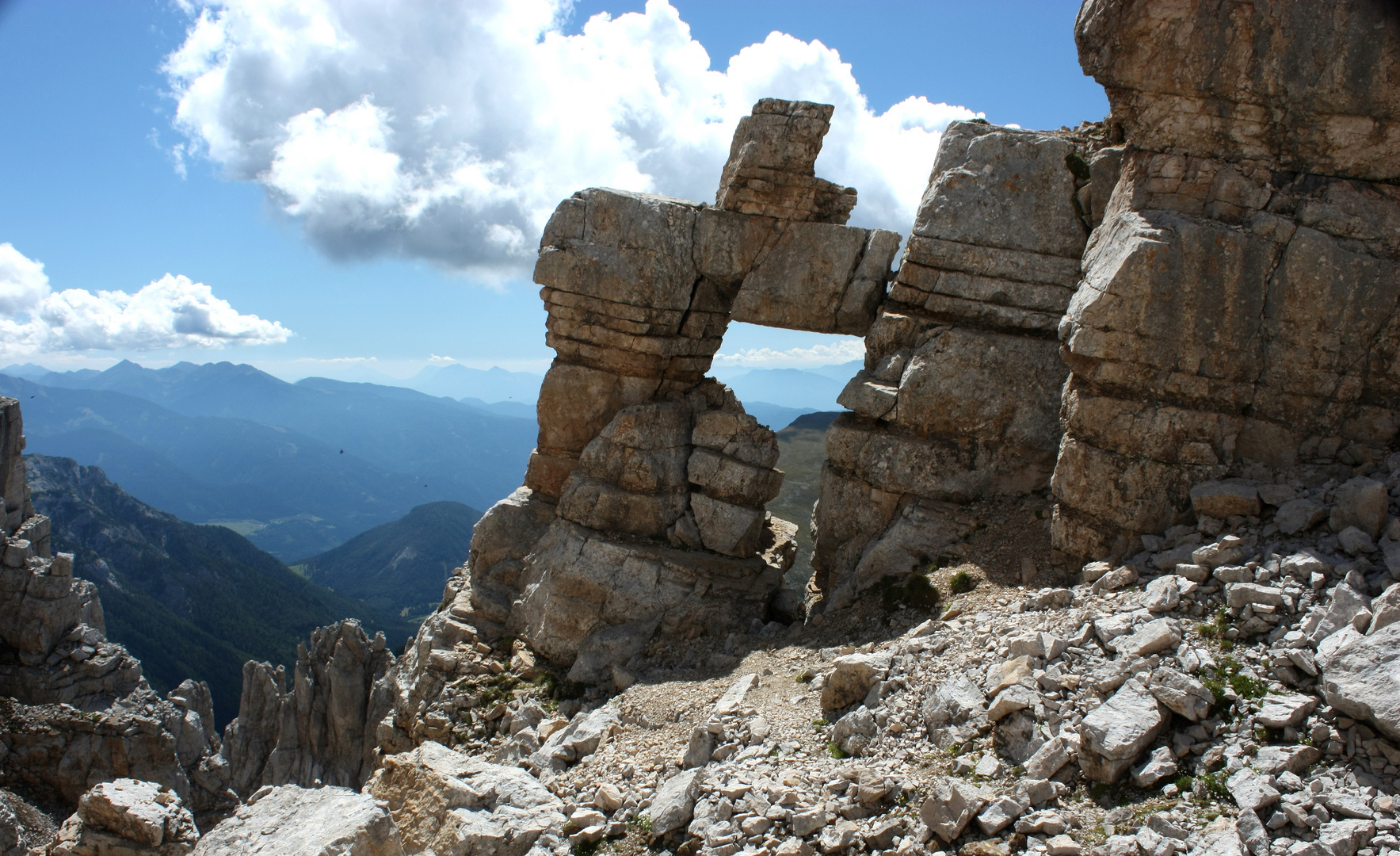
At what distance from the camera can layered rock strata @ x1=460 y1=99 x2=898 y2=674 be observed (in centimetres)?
2592

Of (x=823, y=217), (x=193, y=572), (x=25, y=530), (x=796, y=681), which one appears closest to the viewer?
(x=796, y=681)

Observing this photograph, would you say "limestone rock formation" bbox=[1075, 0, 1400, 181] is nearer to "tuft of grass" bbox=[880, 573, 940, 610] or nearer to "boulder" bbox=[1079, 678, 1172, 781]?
"tuft of grass" bbox=[880, 573, 940, 610]

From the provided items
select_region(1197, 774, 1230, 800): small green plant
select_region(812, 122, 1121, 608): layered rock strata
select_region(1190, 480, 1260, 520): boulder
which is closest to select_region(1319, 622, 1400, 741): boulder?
select_region(1197, 774, 1230, 800): small green plant

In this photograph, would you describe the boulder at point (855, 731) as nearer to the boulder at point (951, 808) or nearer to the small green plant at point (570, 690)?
the boulder at point (951, 808)

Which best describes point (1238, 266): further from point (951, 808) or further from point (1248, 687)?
point (951, 808)

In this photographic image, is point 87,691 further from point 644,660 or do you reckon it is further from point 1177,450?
point 1177,450

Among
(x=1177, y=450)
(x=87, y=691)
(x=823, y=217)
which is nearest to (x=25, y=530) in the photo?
(x=87, y=691)

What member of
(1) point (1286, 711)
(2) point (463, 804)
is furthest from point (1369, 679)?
(2) point (463, 804)

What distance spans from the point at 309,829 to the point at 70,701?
155 ft

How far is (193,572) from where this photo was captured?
168625mm

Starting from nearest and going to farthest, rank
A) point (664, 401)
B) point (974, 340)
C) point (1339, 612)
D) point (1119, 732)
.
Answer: point (1119, 732) → point (1339, 612) → point (974, 340) → point (664, 401)

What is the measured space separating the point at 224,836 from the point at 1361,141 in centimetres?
2450

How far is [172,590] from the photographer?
6275 inches

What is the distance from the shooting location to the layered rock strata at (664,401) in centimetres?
2592
